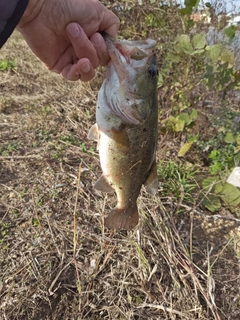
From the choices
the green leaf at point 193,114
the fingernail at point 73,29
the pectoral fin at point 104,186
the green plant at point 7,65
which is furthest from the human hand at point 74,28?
the green plant at point 7,65

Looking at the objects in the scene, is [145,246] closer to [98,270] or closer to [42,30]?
[98,270]

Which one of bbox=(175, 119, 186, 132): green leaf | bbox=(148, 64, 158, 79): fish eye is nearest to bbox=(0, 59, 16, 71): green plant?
bbox=(175, 119, 186, 132): green leaf

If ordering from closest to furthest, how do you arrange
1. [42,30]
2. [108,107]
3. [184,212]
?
[108,107], [42,30], [184,212]

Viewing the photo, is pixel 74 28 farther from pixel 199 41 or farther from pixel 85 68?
pixel 199 41

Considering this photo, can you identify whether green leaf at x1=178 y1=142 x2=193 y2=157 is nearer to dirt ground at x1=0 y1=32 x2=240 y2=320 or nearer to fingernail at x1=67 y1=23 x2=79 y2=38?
dirt ground at x1=0 y1=32 x2=240 y2=320

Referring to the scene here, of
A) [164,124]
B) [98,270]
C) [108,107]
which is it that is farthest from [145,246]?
[164,124]

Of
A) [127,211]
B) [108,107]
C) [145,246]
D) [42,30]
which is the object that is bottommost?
[145,246]

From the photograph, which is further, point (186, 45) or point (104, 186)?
point (186, 45)

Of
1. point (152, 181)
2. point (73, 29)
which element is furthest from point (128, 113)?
point (73, 29)
